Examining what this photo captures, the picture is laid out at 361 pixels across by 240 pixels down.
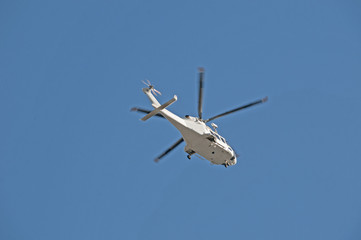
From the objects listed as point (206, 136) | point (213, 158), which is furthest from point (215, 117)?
point (213, 158)

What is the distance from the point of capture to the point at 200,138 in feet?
98.5

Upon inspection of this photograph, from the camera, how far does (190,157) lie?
3183 cm

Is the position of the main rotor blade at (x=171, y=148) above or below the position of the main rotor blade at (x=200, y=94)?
below

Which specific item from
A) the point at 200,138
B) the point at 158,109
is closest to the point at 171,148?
the point at 200,138

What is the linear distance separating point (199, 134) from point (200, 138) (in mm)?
400

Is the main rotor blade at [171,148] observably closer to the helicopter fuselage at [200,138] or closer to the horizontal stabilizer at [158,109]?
the helicopter fuselage at [200,138]

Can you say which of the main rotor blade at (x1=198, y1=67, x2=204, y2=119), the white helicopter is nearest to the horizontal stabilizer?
the white helicopter

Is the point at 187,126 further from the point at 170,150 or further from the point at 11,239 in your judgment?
the point at 11,239

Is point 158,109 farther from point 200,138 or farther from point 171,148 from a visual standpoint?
point 171,148

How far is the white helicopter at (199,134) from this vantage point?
28.4m

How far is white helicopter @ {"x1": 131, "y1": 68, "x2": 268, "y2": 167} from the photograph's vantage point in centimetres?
2844

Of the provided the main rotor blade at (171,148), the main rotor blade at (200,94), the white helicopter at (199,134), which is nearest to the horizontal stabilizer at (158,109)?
the white helicopter at (199,134)

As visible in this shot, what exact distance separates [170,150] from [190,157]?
2013 millimetres

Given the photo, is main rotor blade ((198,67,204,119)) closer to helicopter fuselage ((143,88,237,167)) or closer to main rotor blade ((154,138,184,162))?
helicopter fuselage ((143,88,237,167))
